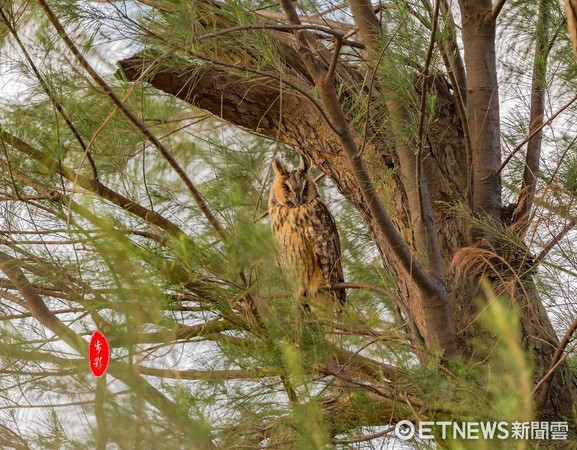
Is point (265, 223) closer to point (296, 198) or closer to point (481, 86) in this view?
point (481, 86)

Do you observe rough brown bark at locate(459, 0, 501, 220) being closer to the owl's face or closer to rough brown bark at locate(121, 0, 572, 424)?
rough brown bark at locate(121, 0, 572, 424)

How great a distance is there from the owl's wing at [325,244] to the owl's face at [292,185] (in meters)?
0.06

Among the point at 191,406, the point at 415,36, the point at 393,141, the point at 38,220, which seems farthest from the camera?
the point at 393,141

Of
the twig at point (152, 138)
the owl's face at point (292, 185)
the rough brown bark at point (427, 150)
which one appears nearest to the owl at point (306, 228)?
the owl's face at point (292, 185)

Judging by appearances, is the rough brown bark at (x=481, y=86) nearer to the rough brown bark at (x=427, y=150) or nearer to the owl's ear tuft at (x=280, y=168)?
the rough brown bark at (x=427, y=150)

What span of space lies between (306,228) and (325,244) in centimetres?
8

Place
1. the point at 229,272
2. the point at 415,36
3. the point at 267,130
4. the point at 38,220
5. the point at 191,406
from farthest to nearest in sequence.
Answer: the point at 267,130 → the point at 415,36 → the point at 38,220 → the point at 191,406 → the point at 229,272

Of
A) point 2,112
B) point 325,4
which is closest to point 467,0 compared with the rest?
point 325,4

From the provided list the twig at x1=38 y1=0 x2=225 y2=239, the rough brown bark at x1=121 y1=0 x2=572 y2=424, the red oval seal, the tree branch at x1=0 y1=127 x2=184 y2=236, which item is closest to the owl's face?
the rough brown bark at x1=121 y1=0 x2=572 y2=424

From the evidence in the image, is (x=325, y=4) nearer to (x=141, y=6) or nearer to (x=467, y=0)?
(x=467, y=0)

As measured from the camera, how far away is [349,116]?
2.32 m

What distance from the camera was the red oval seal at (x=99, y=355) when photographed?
1.45 meters

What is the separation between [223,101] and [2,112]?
0.58 metres

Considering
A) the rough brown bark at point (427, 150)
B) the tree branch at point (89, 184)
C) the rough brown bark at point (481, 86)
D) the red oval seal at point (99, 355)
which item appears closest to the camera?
the red oval seal at point (99, 355)
